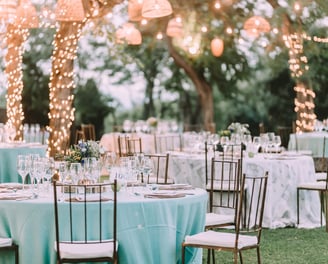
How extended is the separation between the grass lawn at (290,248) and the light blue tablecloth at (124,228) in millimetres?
1788

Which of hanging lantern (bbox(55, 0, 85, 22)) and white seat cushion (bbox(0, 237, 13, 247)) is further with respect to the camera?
hanging lantern (bbox(55, 0, 85, 22))

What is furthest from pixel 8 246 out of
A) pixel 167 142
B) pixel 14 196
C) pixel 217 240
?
pixel 167 142

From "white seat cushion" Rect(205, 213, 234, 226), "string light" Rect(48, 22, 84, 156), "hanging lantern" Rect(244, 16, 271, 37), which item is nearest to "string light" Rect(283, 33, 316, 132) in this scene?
"hanging lantern" Rect(244, 16, 271, 37)

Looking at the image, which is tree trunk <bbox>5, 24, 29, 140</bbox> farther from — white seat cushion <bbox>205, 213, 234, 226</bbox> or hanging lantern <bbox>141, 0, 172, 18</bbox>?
white seat cushion <bbox>205, 213, 234, 226</bbox>

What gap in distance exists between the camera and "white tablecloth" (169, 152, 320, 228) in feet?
27.1

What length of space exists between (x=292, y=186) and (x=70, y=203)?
444 cm

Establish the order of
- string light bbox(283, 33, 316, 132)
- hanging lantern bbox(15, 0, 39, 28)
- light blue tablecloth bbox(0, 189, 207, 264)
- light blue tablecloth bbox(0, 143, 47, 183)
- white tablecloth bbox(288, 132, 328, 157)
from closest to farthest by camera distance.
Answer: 1. light blue tablecloth bbox(0, 189, 207, 264)
2. light blue tablecloth bbox(0, 143, 47, 183)
3. hanging lantern bbox(15, 0, 39, 28)
4. white tablecloth bbox(288, 132, 328, 157)
5. string light bbox(283, 33, 316, 132)

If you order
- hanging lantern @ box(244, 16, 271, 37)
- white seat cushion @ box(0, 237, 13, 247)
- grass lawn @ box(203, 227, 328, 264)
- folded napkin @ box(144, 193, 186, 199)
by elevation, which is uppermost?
hanging lantern @ box(244, 16, 271, 37)

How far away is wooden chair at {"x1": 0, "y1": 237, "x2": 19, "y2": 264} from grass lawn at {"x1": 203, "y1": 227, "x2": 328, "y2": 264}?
224cm

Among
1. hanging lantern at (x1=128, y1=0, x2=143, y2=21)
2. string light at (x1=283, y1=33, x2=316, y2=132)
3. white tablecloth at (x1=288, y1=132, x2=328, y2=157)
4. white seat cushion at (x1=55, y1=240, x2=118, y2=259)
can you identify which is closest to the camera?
white seat cushion at (x1=55, y1=240, x2=118, y2=259)

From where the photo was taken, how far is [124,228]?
4.67 metres

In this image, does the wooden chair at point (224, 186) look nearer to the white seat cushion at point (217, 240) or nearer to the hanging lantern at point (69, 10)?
the white seat cushion at point (217, 240)

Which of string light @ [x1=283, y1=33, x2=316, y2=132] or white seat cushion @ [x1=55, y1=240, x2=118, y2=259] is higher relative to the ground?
string light @ [x1=283, y1=33, x2=316, y2=132]

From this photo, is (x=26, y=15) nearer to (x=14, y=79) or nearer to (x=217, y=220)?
(x=14, y=79)
